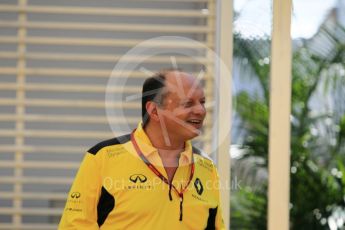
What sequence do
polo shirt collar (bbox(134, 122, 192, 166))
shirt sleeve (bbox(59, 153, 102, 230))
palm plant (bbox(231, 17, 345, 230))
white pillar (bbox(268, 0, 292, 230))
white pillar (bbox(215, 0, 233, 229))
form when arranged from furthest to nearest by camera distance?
palm plant (bbox(231, 17, 345, 230)) → white pillar (bbox(215, 0, 233, 229)) → white pillar (bbox(268, 0, 292, 230)) → polo shirt collar (bbox(134, 122, 192, 166)) → shirt sleeve (bbox(59, 153, 102, 230))

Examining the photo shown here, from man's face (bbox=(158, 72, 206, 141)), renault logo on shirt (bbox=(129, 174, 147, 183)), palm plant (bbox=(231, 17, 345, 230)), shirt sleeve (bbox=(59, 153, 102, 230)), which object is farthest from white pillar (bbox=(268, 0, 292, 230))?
palm plant (bbox=(231, 17, 345, 230))

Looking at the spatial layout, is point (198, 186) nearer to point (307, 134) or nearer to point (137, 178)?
point (137, 178)

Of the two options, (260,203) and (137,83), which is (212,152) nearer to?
(137,83)

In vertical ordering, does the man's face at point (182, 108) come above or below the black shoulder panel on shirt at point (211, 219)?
above

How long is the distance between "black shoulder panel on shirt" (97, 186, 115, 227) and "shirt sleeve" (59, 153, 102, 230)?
0.02 metres

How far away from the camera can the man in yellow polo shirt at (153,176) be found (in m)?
2.67

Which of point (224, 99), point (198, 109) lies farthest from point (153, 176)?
point (224, 99)

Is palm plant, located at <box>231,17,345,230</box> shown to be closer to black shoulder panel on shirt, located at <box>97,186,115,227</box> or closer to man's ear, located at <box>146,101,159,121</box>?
man's ear, located at <box>146,101,159,121</box>

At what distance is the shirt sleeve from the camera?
2.66 metres

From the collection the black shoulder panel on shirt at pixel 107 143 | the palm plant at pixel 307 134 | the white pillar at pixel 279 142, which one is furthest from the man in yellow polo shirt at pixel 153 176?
the palm plant at pixel 307 134

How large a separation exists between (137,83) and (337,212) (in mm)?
1867

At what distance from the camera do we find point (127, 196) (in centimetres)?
269

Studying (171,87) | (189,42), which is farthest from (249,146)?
(171,87)

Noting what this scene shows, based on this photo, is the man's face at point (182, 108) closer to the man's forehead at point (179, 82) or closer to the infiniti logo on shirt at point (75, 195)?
the man's forehead at point (179, 82)
